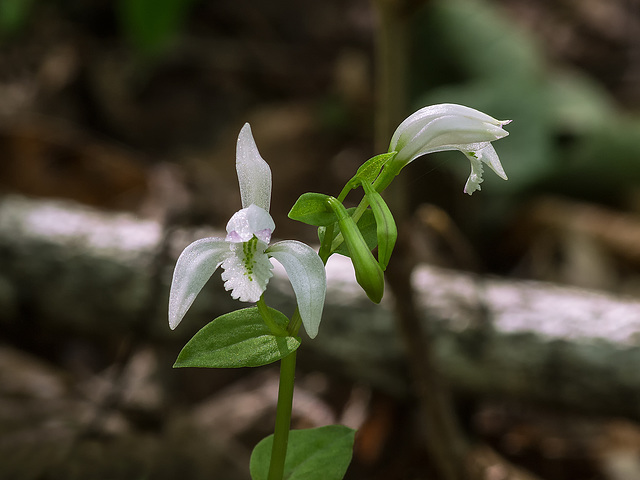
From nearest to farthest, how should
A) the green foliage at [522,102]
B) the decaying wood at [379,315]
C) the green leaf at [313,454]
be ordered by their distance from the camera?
1. the green leaf at [313,454]
2. the decaying wood at [379,315]
3. the green foliage at [522,102]

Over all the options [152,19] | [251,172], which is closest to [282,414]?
[251,172]

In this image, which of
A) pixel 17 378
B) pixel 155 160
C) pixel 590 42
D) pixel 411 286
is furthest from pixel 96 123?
pixel 590 42

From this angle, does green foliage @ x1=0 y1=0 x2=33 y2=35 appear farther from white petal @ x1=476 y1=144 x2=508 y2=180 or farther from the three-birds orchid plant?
white petal @ x1=476 y1=144 x2=508 y2=180

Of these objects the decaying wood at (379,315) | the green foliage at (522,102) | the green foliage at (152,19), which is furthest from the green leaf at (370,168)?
the green foliage at (152,19)

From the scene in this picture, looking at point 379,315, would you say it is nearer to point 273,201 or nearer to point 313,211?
point 313,211

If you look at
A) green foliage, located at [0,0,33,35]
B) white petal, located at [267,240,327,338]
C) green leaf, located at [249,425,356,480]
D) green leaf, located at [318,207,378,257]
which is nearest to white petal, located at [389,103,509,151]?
green leaf, located at [318,207,378,257]

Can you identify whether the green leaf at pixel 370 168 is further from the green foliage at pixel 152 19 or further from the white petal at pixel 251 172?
the green foliage at pixel 152 19

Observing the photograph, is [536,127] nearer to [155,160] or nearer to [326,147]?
[326,147]
